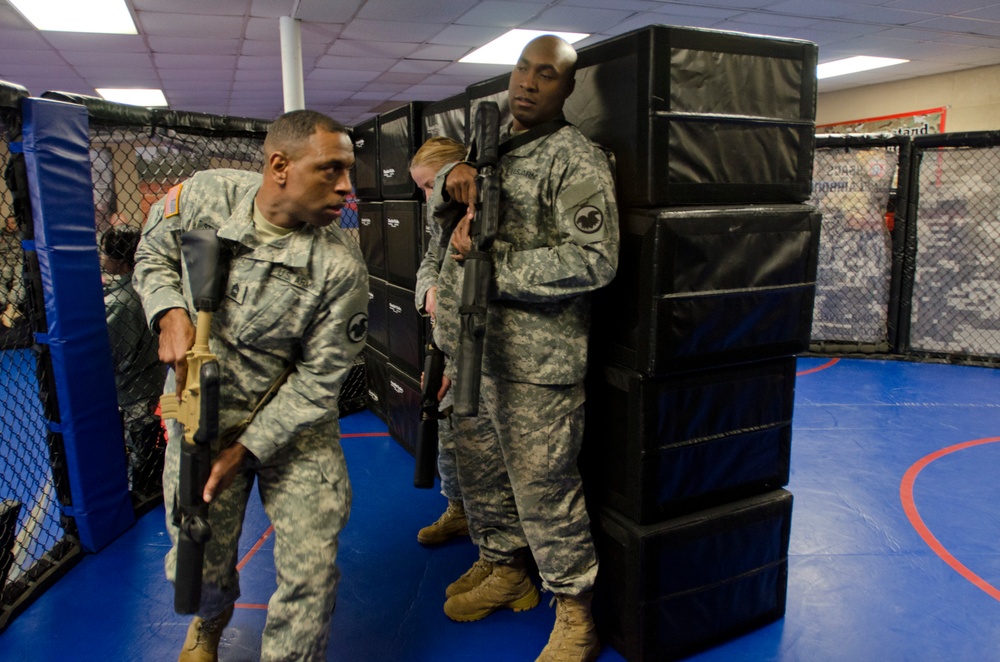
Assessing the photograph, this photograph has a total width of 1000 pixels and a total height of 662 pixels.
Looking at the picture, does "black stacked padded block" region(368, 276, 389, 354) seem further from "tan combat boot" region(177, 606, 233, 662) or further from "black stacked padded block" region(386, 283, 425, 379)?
"tan combat boot" region(177, 606, 233, 662)

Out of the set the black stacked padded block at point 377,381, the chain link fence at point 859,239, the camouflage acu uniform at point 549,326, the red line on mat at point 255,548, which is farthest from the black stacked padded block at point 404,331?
the chain link fence at point 859,239

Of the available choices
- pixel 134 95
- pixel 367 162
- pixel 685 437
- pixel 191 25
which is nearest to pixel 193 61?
pixel 191 25

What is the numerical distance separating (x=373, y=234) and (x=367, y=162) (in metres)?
0.50

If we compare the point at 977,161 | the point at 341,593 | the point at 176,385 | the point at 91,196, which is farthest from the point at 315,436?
the point at 977,161

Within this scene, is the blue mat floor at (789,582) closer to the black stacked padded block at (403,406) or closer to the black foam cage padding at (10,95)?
the black stacked padded block at (403,406)

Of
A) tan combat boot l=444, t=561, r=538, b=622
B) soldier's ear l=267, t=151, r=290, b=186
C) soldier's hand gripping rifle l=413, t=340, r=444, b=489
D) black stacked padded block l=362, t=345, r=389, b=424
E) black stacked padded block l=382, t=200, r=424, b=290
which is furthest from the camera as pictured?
black stacked padded block l=362, t=345, r=389, b=424

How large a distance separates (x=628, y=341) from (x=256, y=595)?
1.78 m

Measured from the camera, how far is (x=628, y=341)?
83.0 inches

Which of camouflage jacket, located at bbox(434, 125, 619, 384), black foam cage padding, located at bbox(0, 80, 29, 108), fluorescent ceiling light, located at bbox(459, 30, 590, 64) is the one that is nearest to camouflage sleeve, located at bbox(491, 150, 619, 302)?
camouflage jacket, located at bbox(434, 125, 619, 384)

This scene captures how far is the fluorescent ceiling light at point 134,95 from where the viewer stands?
35.6 ft

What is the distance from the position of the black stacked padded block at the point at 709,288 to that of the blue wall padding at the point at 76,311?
2.21 meters

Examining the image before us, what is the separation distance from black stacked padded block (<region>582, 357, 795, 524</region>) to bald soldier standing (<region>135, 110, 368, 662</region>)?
34.2 inches

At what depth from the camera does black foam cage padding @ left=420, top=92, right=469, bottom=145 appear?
323 centimetres

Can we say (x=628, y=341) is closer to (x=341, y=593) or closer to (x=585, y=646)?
(x=585, y=646)
